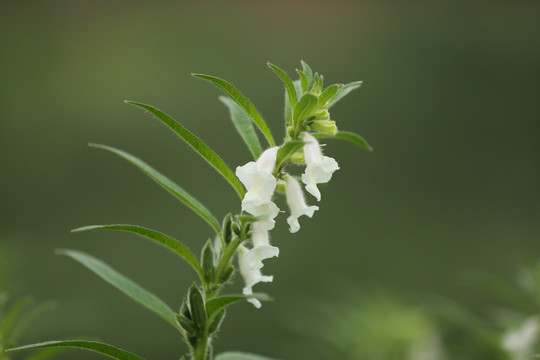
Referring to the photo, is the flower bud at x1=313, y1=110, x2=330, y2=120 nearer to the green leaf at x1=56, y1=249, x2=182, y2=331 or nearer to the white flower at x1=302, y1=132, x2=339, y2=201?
the white flower at x1=302, y1=132, x2=339, y2=201

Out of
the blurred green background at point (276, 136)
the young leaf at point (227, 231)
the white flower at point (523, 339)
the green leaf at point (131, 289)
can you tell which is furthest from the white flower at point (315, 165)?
the blurred green background at point (276, 136)

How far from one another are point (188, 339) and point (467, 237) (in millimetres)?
4927

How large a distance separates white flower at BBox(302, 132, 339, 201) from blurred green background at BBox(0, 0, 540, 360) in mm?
3452

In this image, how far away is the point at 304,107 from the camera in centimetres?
70

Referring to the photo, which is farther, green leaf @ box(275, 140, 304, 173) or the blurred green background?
the blurred green background

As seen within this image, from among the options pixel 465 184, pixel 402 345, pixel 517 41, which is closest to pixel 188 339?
pixel 402 345

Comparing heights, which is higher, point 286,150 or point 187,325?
point 286,150

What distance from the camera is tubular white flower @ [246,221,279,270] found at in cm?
69

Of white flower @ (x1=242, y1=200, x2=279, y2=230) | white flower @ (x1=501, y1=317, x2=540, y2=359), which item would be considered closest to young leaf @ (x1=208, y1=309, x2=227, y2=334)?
white flower @ (x1=242, y1=200, x2=279, y2=230)

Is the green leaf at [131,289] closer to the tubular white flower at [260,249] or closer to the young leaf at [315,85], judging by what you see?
the tubular white flower at [260,249]

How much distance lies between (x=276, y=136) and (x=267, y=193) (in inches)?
202

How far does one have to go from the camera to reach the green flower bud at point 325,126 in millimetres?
716

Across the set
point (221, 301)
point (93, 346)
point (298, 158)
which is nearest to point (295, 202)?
point (298, 158)

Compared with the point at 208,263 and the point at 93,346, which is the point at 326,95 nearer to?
the point at 208,263
